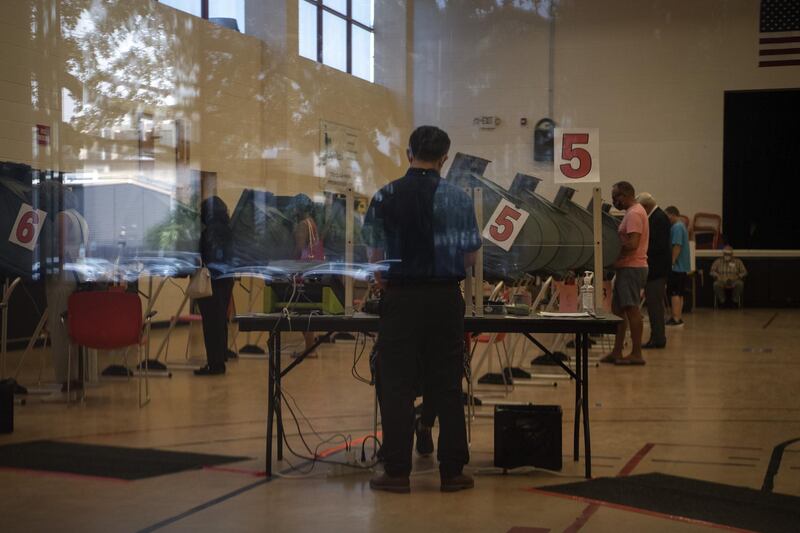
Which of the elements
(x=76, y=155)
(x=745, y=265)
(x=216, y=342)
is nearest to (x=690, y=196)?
(x=745, y=265)

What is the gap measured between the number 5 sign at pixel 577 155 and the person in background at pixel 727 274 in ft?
1.71

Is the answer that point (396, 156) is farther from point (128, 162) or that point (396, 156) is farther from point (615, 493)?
point (615, 493)

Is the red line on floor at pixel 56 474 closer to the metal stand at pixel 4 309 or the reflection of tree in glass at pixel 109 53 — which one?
A: the reflection of tree in glass at pixel 109 53

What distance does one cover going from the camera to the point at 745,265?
3705 mm

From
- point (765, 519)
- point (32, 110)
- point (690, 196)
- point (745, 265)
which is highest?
point (32, 110)

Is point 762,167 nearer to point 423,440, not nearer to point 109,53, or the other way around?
point 423,440

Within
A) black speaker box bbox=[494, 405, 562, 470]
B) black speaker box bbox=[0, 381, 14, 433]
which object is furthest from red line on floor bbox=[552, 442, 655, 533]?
black speaker box bbox=[0, 381, 14, 433]

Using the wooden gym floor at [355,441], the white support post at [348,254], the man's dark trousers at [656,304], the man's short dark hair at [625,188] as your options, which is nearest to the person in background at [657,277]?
the man's dark trousers at [656,304]

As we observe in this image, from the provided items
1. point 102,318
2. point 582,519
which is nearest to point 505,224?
point 582,519

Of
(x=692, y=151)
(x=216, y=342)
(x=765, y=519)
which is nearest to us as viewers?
(x=765, y=519)

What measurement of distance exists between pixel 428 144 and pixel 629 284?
3.27 metres

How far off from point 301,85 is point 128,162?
0.76 m

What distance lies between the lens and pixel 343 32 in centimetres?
348

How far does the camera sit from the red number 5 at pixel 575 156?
11.3 ft
